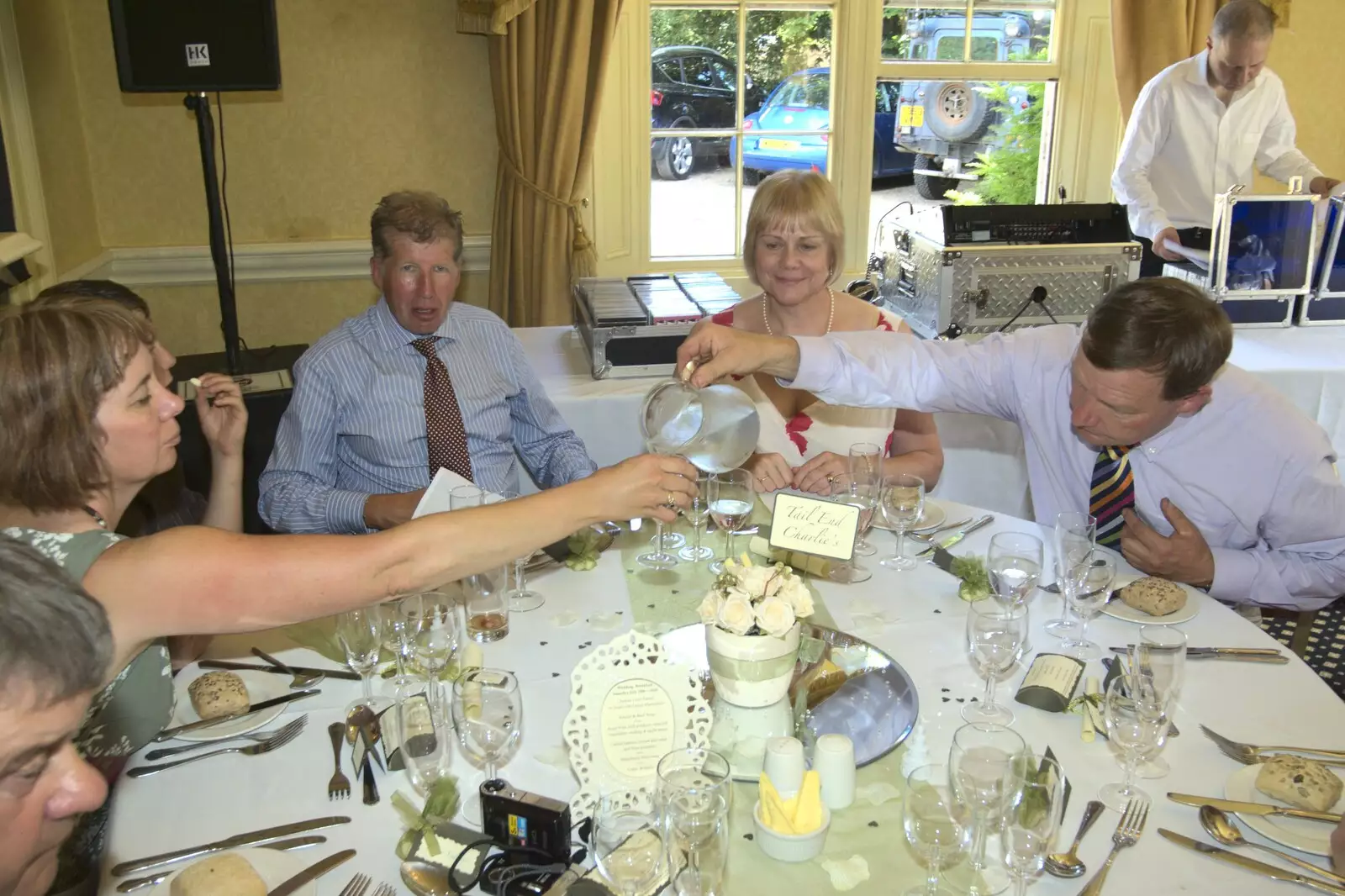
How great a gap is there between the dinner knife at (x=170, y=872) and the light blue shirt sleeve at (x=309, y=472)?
1176 mm

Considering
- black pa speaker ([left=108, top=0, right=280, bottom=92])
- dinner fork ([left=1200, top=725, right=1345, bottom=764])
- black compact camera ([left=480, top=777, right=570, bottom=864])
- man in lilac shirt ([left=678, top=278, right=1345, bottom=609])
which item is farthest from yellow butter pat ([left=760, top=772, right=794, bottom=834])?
black pa speaker ([left=108, top=0, right=280, bottom=92])

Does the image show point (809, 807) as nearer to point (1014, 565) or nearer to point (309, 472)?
point (1014, 565)

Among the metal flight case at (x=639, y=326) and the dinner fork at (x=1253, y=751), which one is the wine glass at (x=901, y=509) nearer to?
the dinner fork at (x=1253, y=751)

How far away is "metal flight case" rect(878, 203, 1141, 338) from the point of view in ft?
10.8

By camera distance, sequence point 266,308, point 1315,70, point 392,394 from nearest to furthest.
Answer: point 392,394
point 266,308
point 1315,70

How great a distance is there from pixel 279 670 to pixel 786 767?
0.84 metres

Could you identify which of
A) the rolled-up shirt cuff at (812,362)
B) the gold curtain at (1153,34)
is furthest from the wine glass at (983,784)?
the gold curtain at (1153,34)

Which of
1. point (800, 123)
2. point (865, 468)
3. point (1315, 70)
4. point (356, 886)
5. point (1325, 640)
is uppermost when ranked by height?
point (1315, 70)

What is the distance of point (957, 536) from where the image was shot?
2.08m

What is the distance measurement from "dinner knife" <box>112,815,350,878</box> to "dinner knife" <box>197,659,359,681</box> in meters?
0.34

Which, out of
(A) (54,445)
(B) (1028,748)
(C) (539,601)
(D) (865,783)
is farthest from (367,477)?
(B) (1028,748)

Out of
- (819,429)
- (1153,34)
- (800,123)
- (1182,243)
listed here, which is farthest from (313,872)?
(1153,34)

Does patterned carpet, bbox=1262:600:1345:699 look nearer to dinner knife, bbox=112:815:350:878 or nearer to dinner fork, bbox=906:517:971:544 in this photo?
dinner fork, bbox=906:517:971:544

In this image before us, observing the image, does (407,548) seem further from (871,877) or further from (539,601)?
(871,877)
